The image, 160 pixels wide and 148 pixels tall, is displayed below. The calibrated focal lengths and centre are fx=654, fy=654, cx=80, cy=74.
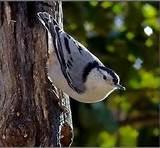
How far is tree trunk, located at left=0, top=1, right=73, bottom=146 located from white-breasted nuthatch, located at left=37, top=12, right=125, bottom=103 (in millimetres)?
45

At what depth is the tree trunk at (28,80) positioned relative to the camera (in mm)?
2775

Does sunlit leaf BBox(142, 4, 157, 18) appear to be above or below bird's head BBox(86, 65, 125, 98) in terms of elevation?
above

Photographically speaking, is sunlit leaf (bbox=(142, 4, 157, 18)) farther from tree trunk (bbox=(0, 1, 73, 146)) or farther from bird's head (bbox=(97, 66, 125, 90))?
tree trunk (bbox=(0, 1, 73, 146))

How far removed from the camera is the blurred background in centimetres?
430

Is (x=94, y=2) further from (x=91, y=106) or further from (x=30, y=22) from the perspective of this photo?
(x=30, y=22)

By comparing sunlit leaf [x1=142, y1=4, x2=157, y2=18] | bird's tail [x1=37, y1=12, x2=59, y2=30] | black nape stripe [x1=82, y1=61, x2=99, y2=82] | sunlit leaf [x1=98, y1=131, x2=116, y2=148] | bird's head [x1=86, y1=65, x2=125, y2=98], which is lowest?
sunlit leaf [x1=98, y1=131, x2=116, y2=148]

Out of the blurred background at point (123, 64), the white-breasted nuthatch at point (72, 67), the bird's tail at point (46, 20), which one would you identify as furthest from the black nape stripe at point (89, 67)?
the blurred background at point (123, 64)

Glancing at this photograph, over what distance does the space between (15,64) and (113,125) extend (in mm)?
1607

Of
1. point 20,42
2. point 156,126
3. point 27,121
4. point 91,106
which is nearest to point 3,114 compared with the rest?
point 27,121

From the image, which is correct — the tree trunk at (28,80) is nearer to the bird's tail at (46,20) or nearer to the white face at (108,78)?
the bird's tail at (46,20)

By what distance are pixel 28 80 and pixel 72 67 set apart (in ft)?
0.69

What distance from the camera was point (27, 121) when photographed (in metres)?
2.73

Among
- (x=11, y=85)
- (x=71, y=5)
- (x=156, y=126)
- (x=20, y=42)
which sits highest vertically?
(x=71, y=5)

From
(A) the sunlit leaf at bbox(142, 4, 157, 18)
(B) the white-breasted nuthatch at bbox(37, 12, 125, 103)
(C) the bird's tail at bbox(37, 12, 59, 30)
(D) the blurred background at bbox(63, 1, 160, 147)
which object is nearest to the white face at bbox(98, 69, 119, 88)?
(B) the white-breasted nuthatch at bbox(37, 12, 125, 103)
